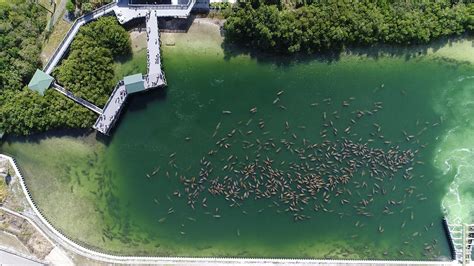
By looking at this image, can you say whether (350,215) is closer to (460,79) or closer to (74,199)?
(460,79)

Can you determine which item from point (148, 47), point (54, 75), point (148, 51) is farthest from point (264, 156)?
point (54, 75)

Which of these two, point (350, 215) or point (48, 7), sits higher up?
point (48, 7)

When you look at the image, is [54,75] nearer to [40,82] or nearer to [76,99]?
[40,82]

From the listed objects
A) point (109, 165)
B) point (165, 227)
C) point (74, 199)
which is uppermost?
point (109, 165)

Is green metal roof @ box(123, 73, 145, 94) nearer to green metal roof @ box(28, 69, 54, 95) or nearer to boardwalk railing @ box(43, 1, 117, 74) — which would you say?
boardwalk railing @ box(43, 1, 117, 74)

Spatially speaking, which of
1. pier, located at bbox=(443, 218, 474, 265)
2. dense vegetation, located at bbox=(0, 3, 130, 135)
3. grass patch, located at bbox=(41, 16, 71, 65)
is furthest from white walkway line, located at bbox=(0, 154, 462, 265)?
grass patch, located at bbox=(41, 16, 71, 65)

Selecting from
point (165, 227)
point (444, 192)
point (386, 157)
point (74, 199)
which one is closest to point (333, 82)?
point (386, 157)

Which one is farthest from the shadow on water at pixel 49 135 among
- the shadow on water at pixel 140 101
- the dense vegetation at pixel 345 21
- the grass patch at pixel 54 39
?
the dense vegetation at pixel 345 21
